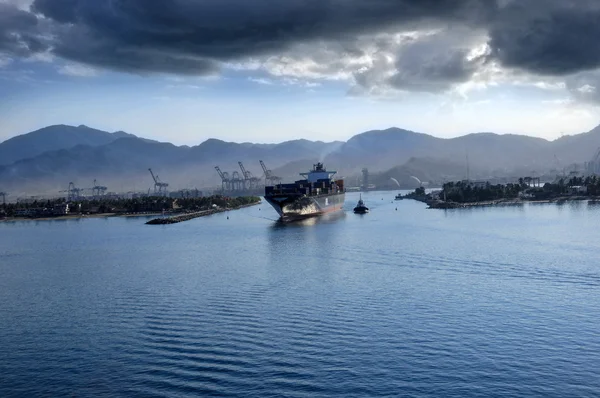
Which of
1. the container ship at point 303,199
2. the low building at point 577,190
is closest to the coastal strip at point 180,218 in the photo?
the container ship at point 303,199

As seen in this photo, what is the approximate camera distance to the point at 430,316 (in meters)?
19.7

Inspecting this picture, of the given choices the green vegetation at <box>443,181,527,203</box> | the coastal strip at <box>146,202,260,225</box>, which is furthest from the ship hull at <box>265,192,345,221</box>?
the green vegetation at <box>443,181,527,203</box>

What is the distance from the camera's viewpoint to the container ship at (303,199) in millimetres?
67750

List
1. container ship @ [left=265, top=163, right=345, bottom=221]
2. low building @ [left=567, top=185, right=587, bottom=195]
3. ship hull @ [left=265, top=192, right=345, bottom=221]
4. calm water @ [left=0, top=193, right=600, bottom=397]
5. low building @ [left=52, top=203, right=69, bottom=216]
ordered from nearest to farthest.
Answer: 1. calm water @ [left=0, top=193, right=600, bottom=397]
2. ship hull @ [left=265, top=192, right=345, bottom=221]
3. container ship @ [left=265, top=163, right=345, bottom=221]
4. low building @ [left=567, top=185, right=587, bottom=195]
5. low building @ [left=52, top=203, right=69, bottom=216]

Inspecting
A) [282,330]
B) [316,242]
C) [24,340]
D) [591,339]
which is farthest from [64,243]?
[591,339]

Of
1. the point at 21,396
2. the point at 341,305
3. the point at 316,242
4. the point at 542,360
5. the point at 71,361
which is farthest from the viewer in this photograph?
the point at 316,242

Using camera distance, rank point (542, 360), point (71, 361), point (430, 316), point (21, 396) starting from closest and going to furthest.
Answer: point (21, 396), point (542, 360), point (71, 361), point (430, 316)

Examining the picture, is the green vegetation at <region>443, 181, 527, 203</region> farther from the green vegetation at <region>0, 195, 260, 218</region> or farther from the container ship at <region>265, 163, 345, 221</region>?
the green vegetation at <region>0, 195, 260, 218</region>

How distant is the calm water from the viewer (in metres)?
14.5

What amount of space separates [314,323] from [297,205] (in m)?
49.7

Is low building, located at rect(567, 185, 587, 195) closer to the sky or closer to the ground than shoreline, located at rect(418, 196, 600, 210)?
closer to the sky

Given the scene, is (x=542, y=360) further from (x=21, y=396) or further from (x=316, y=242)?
(x=316, y=242)

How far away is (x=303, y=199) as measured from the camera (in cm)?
7050

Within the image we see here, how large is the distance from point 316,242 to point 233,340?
26.2 m
